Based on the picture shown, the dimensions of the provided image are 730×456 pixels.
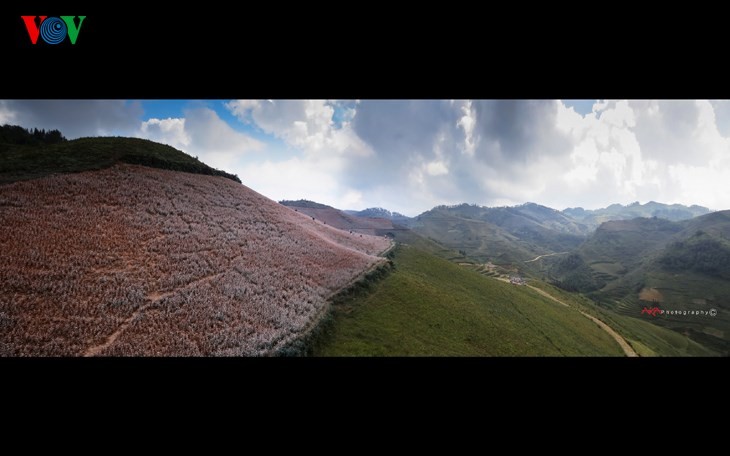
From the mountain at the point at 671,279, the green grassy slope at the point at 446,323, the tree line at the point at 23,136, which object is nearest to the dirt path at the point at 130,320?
the green grassy slope at the point at 446,323

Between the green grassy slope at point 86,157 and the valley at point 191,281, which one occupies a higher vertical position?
the green grassy slope at point 86,157

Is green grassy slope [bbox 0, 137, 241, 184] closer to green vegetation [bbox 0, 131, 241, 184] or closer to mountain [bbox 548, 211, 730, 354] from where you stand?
green vegetation [bbox 0, 131, 241, 184]

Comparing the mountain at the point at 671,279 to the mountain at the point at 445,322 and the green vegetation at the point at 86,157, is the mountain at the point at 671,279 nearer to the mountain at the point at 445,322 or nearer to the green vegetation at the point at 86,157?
the mountain at the point at 445,322

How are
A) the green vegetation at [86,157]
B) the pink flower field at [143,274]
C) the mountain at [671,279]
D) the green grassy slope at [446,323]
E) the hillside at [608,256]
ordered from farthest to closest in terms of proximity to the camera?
the hillside at [608,256] < the mountain at [671,279] < the green vegetation at [86,157] < the green grassy slope at [446,323] < the pink flower field at [143,274]
